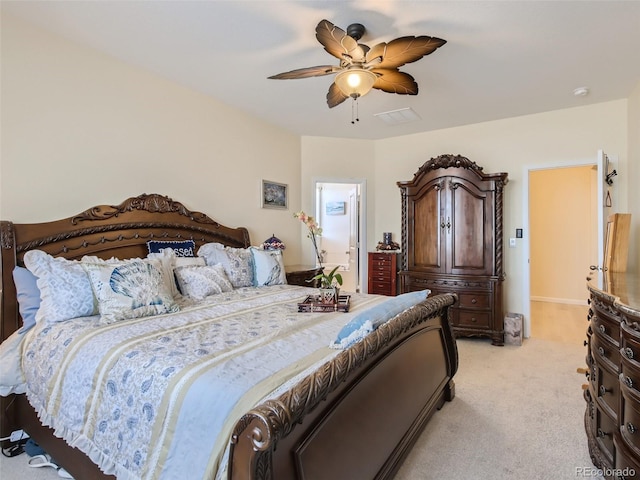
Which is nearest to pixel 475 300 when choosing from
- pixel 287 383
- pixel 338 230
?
pixel 287 383

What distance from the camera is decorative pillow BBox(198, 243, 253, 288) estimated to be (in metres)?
3.11

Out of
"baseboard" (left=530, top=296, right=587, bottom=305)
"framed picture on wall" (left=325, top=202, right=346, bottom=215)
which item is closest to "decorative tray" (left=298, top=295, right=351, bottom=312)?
"framed picture on wall" (left=325, top=202, right=346, bottom=215)

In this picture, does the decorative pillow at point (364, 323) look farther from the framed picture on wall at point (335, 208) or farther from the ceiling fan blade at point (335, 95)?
the framed picture on wall at point (335, 208)

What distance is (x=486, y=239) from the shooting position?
160 inches

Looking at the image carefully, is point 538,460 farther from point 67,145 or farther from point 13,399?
point 67,145

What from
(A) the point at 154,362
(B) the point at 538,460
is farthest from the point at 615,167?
(A) the point at 154,362

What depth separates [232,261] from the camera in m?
3.16

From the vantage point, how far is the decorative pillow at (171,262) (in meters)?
2.55

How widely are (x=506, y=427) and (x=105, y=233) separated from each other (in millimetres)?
3287

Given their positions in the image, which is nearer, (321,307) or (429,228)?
(321,307)

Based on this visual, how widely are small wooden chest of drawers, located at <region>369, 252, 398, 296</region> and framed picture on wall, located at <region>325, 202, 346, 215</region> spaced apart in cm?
254

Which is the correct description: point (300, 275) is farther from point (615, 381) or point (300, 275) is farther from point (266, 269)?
point (615, 381)

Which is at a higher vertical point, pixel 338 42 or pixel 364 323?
pixel 338 42

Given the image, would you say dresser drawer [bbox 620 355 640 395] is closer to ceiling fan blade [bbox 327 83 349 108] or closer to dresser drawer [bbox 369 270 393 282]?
ceiling fan blade [bbox 327 83 349 108]
